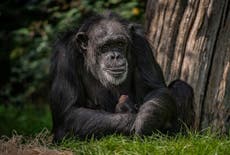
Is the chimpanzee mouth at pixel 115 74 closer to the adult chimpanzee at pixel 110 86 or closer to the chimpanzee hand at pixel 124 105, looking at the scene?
the adult chimpanzee at pixel 110 86

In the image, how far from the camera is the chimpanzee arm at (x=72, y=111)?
773 centimetres

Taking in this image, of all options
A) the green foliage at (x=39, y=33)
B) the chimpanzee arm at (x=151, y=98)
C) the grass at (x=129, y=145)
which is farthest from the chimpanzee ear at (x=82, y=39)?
the green foliage at (x=39, y=33)

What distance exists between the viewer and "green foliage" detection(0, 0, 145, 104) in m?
12.1

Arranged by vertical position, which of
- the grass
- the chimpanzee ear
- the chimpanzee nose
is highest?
the chimpanzee ear

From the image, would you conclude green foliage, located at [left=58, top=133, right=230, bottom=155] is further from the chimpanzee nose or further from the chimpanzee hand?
the chimpanzee nose

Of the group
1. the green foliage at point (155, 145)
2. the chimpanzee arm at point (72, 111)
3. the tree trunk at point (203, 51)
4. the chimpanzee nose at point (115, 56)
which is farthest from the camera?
the tree trunk at point (203, 51)

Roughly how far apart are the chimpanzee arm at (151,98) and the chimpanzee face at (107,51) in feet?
Answer: 0.74

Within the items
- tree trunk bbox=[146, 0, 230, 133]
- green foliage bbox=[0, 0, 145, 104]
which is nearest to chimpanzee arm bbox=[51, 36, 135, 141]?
tree trunk bbox=[146, 0, 230, 133]

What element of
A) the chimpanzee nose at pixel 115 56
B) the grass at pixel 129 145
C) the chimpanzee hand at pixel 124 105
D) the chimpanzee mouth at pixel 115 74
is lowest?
the grass at pixel 129 145

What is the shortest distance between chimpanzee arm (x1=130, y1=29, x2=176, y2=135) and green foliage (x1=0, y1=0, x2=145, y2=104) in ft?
11.1

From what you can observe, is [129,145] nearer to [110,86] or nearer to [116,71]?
[116,71]

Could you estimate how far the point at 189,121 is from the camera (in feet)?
27.3

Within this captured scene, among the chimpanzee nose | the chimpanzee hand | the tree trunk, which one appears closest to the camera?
the chimpanzee hand

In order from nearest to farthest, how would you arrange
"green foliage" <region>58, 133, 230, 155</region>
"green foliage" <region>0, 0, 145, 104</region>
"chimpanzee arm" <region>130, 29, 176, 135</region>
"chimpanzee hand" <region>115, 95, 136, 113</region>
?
1. "green foliage" <region>58, 133, 230, 155</region>
2. "chimpanzee arm" <region>130, 29, 176, 135</region>
3. "chimpanzee hand" <region>115, 95, 136, 113</region>
4. "green foliage" <region>0, 0, 145, 104</region>
